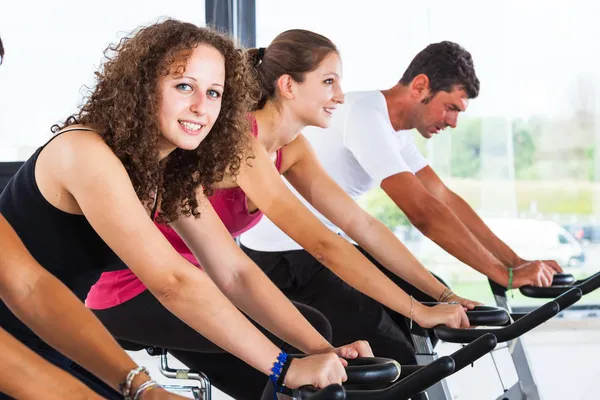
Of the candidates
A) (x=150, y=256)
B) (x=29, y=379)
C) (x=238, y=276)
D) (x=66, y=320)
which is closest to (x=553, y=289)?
(x=238, y=276)

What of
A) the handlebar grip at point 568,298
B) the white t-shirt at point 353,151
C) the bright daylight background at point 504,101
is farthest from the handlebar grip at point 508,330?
the bright daylight background at point 504,101

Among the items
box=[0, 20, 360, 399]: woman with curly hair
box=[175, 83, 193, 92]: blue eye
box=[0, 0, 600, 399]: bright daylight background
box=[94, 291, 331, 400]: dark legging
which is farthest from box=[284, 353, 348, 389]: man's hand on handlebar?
box=[0, 0, 600, 399]: bright daylight background

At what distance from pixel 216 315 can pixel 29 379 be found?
0.46 m

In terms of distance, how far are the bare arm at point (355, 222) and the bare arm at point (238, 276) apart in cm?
61

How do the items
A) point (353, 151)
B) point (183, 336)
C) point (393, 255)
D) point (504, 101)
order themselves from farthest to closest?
point (504, 101) < point (353, 151) < point (393, 255) < point (183, 336)

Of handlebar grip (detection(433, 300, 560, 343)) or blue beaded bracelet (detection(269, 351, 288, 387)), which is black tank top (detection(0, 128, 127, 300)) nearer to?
blue beaded bracelet (detection(269, 351, 288, 387))

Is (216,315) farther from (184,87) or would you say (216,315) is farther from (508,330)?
(508,330)

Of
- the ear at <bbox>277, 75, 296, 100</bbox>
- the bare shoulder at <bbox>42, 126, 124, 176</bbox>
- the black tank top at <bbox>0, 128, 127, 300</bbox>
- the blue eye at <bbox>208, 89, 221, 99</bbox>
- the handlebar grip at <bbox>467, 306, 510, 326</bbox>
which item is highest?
the blue eye at <bbox>208, 89, 221, 99</bbox>

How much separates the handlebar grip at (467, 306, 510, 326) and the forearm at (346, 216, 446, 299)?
0.33 meters

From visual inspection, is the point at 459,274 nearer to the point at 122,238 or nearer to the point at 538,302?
the point at 538,302

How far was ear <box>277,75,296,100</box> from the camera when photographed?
2342 mm

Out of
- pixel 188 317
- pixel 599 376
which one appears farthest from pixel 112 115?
pixel 599 376

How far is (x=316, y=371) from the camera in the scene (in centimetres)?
128

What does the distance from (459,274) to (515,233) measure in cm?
39
